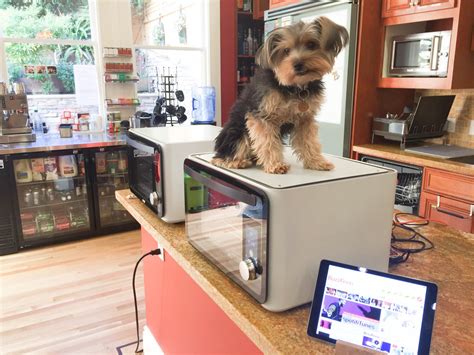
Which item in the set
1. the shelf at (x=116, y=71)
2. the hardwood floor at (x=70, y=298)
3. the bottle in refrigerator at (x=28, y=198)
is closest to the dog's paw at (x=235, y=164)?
the hardwood floor at (x=70, y=298)

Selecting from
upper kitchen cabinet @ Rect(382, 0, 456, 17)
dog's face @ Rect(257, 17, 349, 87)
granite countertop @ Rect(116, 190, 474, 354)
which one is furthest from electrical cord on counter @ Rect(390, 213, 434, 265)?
upper kitchen cabinet @ Rect(382, 0, 456, 17)

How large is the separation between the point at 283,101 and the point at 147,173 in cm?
77

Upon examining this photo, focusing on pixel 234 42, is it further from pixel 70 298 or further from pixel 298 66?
pixel 298 66

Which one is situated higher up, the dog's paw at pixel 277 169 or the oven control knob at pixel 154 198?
the dog's paw at pixel 277 169

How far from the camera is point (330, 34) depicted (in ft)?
3.29

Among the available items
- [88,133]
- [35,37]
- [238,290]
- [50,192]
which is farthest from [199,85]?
[238,290]

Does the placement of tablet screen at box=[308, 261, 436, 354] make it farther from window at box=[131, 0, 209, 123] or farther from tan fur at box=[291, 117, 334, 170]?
window at box=[131, 0, 209, 123]

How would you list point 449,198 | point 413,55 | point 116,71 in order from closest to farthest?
point 449,198
point 413,55
point 116,71

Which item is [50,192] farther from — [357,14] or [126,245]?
[357,14]

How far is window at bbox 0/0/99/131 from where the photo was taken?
12.2 ft

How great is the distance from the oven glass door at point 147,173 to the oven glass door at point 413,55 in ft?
6.84

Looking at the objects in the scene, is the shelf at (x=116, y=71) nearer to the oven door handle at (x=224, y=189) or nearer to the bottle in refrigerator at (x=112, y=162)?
the bottle in refrigerator at (x=112, y=162)

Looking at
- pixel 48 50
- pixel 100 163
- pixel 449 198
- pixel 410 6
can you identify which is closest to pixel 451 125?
pixel 449 198

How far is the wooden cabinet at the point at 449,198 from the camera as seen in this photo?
2.46 meters
